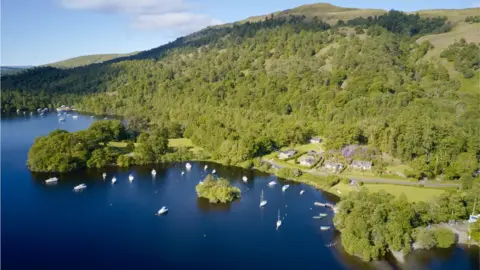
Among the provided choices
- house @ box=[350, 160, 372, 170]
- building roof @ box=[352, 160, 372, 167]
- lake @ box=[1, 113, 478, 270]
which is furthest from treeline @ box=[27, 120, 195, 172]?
building roof @ box=[352, 160, 372, 167]

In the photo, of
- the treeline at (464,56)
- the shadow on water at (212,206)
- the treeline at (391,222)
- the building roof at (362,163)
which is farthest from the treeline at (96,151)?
the treeline at (464,56)

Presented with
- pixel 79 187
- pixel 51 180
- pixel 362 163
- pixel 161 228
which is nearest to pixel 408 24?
pixel 362 163

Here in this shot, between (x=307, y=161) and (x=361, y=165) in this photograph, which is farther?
(x=307, y=161)

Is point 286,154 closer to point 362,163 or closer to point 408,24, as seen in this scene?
point 362,163

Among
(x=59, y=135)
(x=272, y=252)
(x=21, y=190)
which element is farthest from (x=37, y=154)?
(x=272, y=252)

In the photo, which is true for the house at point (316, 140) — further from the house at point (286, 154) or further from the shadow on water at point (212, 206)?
the shadow on water at point (212, 206)

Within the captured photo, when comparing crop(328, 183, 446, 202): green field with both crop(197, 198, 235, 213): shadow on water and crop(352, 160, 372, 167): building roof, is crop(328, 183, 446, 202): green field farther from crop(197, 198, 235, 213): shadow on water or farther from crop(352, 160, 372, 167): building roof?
crop(197, 198, 235, 213): shadow on water
